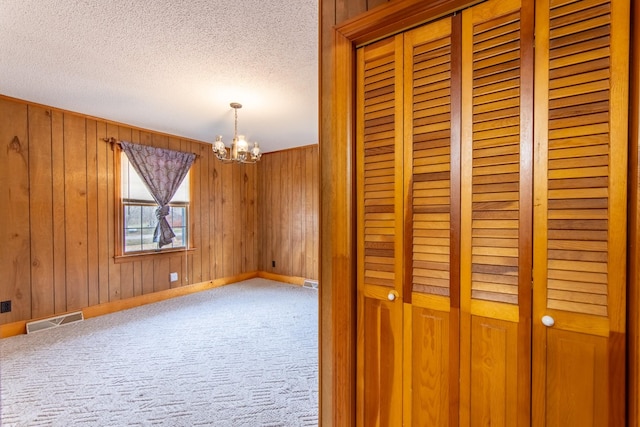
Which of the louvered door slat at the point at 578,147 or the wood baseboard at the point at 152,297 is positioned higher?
the louvered door slat at the point at 578,147

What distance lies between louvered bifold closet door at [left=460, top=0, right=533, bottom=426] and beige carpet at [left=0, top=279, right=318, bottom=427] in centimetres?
124

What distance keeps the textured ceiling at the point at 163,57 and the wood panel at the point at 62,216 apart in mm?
283

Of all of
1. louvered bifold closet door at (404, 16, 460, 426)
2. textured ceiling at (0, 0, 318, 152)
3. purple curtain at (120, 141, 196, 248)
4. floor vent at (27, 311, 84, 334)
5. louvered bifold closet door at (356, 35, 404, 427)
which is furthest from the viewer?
purple curtain at (120, 141, 196, 248)

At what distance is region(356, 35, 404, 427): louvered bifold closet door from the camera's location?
1.14 m

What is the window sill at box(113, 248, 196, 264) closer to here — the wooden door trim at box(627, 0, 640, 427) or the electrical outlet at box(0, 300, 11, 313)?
the electrical outlet at box(0, 300, 11, 313)

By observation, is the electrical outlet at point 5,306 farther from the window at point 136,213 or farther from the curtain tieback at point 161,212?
the curtain tieback at point 161,212

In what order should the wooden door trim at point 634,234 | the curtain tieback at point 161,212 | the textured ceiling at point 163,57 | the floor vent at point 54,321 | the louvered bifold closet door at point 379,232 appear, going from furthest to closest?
the curtain tieback at point 161,212, the floor vent at point 54,321, the textured ceiling at point 163,57, the louvered bifold closet door at point 379,232, the wooden door trim at point 634,234

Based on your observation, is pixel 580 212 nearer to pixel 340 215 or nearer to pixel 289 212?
pixel 340 215

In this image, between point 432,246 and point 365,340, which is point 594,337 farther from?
point 365,340

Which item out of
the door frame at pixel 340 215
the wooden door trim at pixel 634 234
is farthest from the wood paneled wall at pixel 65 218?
the wooden door trim at pixel 634 234

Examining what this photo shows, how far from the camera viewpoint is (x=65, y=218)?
11.0 feet

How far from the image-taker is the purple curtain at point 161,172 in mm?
3914

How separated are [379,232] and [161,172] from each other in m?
3.91

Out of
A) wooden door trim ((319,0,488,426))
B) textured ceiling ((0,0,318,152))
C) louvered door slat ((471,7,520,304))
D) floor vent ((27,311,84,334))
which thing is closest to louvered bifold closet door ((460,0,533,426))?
louvered door slat ((471,7,520,304))
